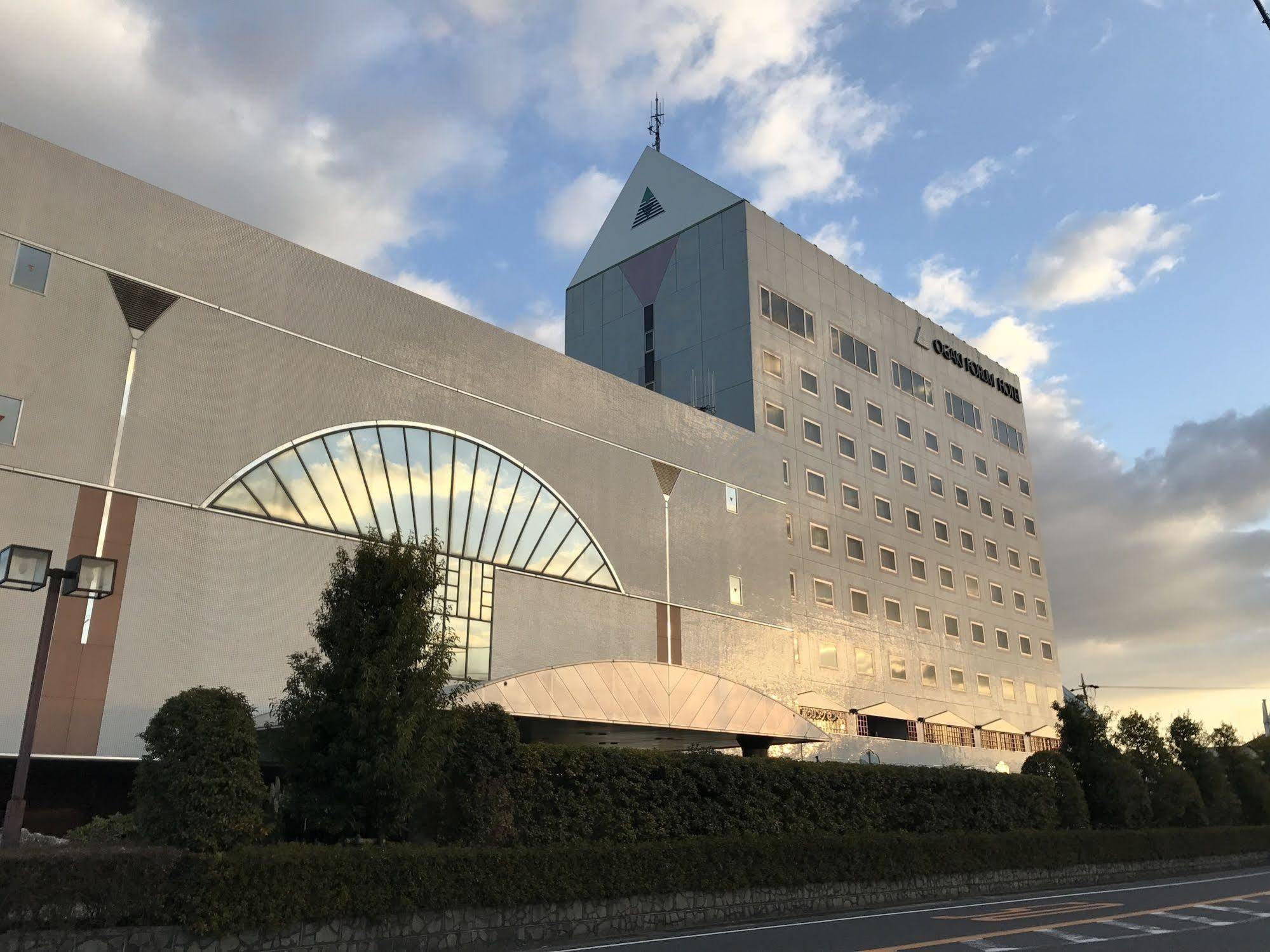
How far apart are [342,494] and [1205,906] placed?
914 inches

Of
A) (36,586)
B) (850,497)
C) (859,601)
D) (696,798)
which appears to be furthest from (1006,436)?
(36,586)

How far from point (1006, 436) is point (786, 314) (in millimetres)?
23077

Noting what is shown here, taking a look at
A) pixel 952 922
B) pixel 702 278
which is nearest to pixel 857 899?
pixel 952 922

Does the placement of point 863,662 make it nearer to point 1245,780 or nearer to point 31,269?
point 1245,780

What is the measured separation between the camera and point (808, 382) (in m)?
49.3

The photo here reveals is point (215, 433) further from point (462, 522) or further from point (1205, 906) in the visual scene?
point (1205, 906)

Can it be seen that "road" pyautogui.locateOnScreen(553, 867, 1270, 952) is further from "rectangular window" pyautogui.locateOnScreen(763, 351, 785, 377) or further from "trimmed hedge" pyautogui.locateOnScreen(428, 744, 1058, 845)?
"rectangular window" pyautogui.locateOnScreen(763, 351, 785, 377)

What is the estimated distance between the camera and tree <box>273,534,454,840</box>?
16891 mm

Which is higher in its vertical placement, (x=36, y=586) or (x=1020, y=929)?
(x=36, y=586)

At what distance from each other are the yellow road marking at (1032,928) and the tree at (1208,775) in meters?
23.3

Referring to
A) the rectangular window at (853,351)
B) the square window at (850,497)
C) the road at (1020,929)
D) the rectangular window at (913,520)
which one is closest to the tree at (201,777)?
the road at (1020,929)

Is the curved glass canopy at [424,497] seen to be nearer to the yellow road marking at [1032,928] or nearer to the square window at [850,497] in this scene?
the yellow road marking at [1032,928]

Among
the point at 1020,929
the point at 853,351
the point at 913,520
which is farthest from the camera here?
the point at 913,520

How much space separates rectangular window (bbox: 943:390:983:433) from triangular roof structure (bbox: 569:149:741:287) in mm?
19415
